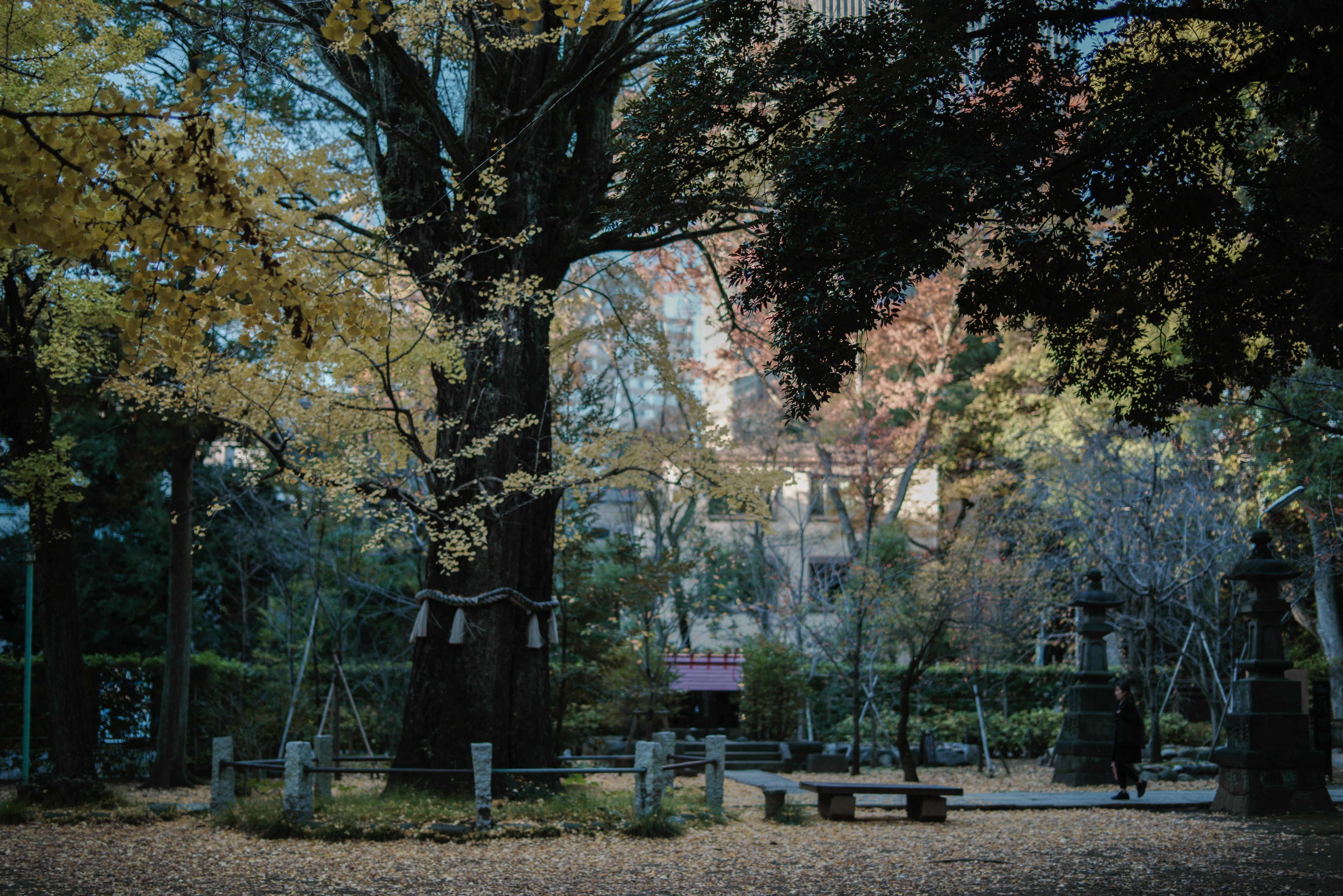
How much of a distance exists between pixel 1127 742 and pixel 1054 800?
112 cm

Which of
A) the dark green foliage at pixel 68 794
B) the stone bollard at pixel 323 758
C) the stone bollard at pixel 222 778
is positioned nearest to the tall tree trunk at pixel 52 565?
the dark green foliage at pixel 68 794

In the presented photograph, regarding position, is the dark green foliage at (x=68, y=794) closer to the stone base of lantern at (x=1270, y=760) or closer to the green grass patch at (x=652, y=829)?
the green grass patch at (x=652, y=829)

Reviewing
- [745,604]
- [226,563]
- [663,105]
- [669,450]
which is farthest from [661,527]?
[663,105]

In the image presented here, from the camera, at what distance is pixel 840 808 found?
11062mm

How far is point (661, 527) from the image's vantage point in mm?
24562

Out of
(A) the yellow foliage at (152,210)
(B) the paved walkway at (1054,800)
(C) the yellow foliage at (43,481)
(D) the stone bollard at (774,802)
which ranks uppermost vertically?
(A) the yellow foliage at (152,210)

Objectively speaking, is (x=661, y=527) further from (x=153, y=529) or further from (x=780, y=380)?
(x=780, y=380)

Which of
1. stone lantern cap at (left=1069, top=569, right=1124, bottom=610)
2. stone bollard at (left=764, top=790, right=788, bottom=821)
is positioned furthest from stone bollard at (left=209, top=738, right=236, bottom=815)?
stone lantern cap at (left=1069, top=569, right=1124, bottom=610)

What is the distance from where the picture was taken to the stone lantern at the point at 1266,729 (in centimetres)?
1095

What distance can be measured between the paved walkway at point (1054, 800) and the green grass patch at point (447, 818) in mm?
1933

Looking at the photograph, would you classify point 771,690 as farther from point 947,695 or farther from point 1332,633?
point 1332,633

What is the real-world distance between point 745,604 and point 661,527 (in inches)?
107

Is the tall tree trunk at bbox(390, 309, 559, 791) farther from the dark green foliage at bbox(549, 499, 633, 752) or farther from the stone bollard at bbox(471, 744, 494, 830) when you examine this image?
the dark green foliage at bbox(549, 499, 633, 752)

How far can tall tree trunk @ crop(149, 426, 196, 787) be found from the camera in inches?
557
